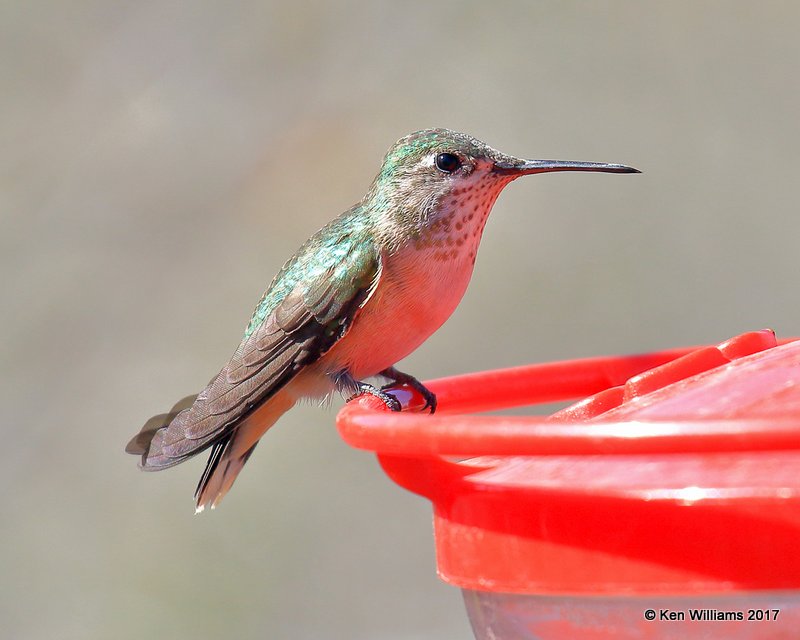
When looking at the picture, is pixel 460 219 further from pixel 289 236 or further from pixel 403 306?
pixel 289 236

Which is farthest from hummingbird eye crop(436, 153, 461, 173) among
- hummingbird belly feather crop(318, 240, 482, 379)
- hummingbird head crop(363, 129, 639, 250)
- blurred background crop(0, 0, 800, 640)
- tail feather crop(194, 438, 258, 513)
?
blurred background crop(0, 0, 800, 640)

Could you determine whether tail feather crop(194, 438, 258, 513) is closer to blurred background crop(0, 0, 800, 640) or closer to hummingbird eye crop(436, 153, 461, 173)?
hummingbird eye crop(436, 153, 461, 173)

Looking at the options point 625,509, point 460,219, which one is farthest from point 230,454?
point 625,509

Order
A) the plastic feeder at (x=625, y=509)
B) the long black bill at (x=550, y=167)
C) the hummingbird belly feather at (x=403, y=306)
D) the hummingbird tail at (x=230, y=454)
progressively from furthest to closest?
the hummingbird tail at (x=230, y=454)
the hummingbird belly feather at (x=403, y=306)
the long black bill at (x=550, y=167)
the plastic feeder at (x=625, y=509)

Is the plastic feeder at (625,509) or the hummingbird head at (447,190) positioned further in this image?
the hummingbird head at (447,190)

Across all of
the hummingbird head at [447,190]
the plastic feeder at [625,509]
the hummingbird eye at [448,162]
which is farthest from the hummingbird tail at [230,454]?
the plastic feeder at [625,509]

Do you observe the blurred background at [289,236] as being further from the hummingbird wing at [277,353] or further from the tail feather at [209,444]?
the hummingbird wing at [277,353]
